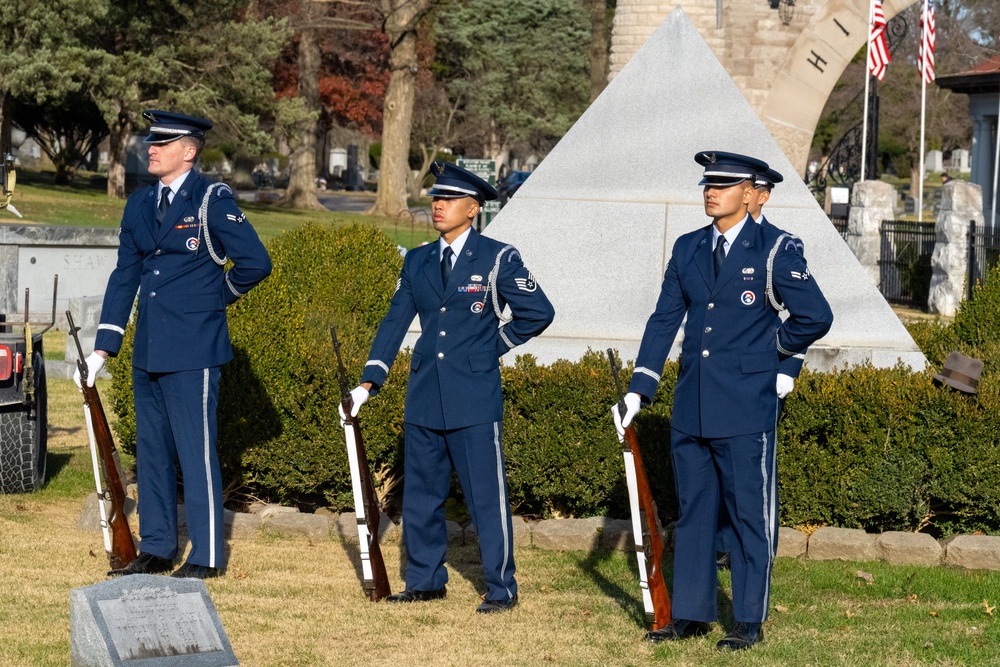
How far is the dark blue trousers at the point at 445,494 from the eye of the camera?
230 inches

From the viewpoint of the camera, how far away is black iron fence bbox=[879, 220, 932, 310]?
71.7ft

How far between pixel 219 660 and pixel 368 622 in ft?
3.56

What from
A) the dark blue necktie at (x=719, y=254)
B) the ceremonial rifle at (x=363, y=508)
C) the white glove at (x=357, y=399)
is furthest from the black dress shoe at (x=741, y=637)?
the white glove at (x=357, y=399)

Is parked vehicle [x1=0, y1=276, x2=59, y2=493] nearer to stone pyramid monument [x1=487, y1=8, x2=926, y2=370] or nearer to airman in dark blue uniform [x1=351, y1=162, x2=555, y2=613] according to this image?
airman in dark blue uniform [x1=351, y1=162, x2=555, y2=613]

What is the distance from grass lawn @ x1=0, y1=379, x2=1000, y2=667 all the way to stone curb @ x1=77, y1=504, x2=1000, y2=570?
0.08 m

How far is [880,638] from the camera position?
216 inches

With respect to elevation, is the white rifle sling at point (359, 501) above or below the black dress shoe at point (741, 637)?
above

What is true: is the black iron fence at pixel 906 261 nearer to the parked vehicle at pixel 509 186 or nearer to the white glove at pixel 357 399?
the parked vehicle at pixel 509 186

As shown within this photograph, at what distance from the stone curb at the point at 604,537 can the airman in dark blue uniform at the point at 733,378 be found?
4.82 ft

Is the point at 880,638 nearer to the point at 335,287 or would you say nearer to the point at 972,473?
the point at 972,473

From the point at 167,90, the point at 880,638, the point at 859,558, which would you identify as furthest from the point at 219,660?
the point at 167,90

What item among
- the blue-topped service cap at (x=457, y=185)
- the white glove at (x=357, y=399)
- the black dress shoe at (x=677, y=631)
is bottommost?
the black dress shoe at (x=677, y=631)

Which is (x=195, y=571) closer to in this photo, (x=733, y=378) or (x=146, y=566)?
(x=146, y=566)

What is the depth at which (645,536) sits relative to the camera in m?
5.40
